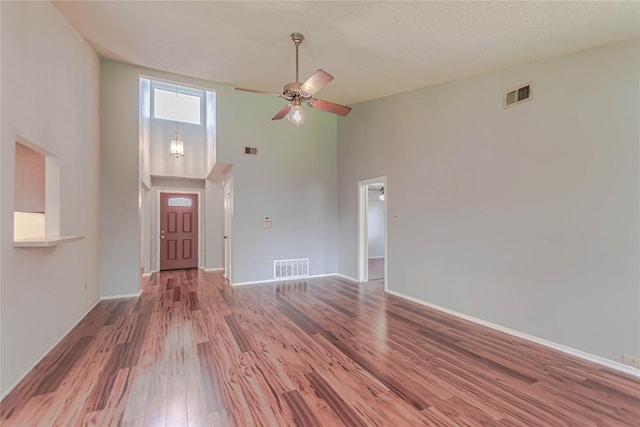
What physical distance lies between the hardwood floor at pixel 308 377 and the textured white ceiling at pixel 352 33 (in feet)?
10.0

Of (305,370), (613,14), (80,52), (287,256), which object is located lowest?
(305,370)

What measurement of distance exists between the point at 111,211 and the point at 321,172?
13.0ft

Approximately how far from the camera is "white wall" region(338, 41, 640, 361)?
8.27 feet

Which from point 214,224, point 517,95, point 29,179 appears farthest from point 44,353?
point 517,95

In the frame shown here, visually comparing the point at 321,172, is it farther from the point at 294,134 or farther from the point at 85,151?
the point at 85,151

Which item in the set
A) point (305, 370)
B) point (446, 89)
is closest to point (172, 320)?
point (305, 370)

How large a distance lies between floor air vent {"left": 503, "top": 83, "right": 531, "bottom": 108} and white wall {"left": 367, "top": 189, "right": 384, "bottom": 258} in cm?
628

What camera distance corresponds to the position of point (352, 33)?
3.04 meters

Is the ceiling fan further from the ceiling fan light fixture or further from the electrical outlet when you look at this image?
the electrical outlet

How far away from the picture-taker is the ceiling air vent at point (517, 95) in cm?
312

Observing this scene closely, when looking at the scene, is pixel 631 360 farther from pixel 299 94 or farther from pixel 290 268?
A: pixel 290 268

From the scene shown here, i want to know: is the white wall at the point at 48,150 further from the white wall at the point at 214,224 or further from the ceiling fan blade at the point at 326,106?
the white wall at the point at 214,224

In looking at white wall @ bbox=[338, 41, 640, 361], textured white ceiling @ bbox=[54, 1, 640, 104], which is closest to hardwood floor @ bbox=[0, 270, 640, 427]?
white wall @ bbox=[338, 41, 640, 361]

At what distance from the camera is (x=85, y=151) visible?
149 inches
